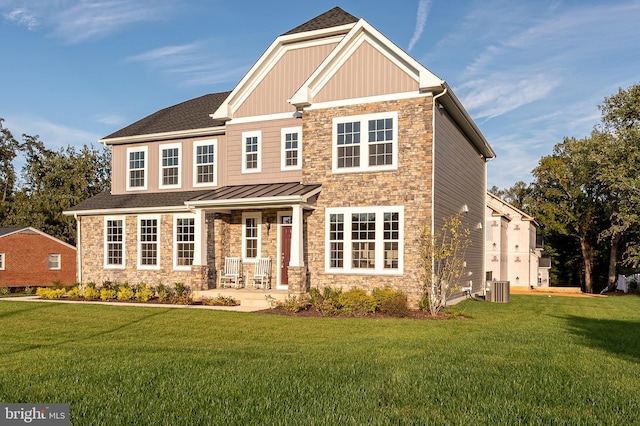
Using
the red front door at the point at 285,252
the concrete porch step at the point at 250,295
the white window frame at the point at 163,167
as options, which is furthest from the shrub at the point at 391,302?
the white window frame at the point at 163,167

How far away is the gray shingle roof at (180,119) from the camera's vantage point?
69.3 feet

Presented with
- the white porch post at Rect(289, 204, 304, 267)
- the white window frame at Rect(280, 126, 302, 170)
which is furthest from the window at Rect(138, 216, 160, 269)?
the white porch post at Rect(289, 204, 304, 267)

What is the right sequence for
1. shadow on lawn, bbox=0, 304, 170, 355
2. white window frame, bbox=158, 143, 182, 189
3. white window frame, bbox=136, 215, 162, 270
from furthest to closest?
white window frame, bbox=158, 143, 182, 189 < white window frame, bbox=136, 215, 162, 270 < shadow on lawn, bbox=0, 304, 170, 355

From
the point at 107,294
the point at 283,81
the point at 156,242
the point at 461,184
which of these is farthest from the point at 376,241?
the point at 107,294

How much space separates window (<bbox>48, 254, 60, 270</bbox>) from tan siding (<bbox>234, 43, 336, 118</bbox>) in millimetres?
19129

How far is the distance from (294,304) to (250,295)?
8.24ft

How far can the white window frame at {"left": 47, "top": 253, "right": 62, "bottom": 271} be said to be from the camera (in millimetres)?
31891

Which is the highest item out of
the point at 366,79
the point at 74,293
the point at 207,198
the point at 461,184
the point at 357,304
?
the point at 366,79

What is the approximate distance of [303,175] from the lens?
17391 mm

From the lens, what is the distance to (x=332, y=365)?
7.38m

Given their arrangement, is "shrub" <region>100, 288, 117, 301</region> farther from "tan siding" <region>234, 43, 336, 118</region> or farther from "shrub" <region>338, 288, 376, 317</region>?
"shrub" <region>338, 288, 376, 317</region>

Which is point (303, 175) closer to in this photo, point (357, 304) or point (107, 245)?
point (357, 304)

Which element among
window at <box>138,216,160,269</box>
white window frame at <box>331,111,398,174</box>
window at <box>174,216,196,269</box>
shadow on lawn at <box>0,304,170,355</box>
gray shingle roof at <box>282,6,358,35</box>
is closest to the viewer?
shadow on lawn at <box>0,304,170,355</box>

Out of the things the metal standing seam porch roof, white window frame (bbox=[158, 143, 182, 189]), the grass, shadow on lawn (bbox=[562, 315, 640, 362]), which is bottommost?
shadow on lawn (bbox=[562, 315, 640, 362])
